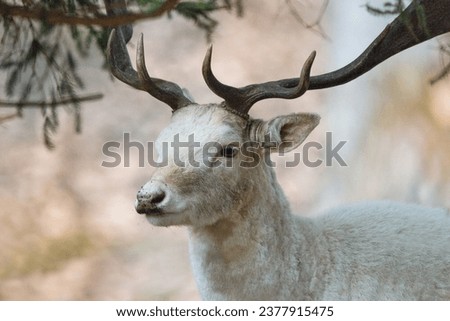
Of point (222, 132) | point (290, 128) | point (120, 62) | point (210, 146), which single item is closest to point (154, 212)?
point (210, 146)

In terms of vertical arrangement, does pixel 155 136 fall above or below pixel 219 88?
below

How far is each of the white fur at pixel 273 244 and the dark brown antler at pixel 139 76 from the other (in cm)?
11

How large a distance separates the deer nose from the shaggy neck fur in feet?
1.40

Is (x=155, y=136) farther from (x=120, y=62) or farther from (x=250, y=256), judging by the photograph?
(x=250, y=256)

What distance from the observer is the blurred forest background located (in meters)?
10.0

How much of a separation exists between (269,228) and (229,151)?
46cm

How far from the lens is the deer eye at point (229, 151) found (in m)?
5.44

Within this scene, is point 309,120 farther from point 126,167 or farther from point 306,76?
point 126,167

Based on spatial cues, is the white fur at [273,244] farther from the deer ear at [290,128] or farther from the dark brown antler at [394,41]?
the dark brown antler at [394,41]

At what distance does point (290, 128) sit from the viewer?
5.63 m

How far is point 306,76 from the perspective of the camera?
5.37 metres

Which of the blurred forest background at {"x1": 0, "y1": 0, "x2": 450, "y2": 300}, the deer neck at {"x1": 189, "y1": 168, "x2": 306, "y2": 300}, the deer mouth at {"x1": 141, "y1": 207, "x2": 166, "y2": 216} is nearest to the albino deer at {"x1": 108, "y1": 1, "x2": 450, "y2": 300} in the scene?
the deer neck at {"x1": 189, "y1": 168, "x2": 306, "y2": 300}
